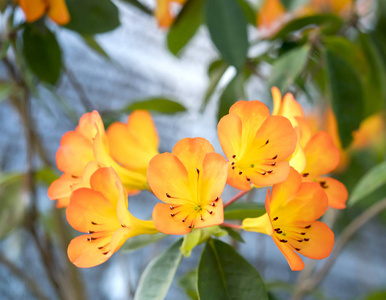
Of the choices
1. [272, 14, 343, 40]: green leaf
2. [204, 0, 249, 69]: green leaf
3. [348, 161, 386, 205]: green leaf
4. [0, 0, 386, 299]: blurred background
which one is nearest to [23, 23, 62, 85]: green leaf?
[0, 0, 386, 299]: blurred background

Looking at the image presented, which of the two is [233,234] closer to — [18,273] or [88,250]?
[88,250]

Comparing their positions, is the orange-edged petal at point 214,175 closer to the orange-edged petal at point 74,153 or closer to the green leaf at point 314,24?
the orange-edged petal at point 74,153

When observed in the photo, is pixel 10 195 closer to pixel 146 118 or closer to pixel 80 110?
pixel 146 118

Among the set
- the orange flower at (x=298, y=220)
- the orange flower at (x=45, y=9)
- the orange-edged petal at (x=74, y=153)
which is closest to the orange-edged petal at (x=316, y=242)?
the orange flower at (x=298, y=220)

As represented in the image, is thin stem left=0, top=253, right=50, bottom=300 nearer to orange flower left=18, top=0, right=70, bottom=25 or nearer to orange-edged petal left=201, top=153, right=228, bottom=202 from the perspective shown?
orange flower left=18, top=0, right=70, bottom=25

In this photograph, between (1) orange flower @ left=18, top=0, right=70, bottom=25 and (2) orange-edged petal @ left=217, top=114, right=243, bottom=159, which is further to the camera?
(1) orange flower @ left=18, top=0, right=70, bottom=25

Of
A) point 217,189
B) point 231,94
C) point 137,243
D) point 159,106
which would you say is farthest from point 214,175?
point 159,106

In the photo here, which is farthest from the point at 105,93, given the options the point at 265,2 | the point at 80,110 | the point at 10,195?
the point at 10,195
